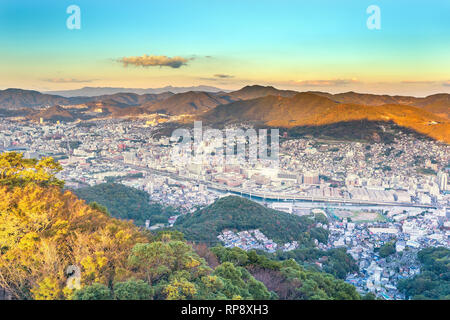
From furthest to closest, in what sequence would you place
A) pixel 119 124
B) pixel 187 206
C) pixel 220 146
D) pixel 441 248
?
pixel 119 124 → pixel 220 146 → pixel 187 206 → pixel 441 248

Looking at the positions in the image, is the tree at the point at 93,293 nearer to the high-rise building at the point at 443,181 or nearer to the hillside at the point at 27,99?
the high-rise building at the point at 443,181

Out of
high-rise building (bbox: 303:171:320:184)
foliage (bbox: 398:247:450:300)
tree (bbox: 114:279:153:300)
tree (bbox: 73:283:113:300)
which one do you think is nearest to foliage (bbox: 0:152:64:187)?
tree (bbox: 73:283:113:300)

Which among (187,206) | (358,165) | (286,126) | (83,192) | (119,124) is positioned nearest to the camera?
(83,192)

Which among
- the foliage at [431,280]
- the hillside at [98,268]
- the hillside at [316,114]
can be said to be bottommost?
the foliage at [431,280]

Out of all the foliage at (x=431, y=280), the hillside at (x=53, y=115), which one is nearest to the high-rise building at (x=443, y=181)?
the foliage at (x=431, y=280)

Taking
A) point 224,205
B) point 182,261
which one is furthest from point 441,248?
point 182,261

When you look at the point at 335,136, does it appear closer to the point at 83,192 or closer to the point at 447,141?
the point at 447,141
